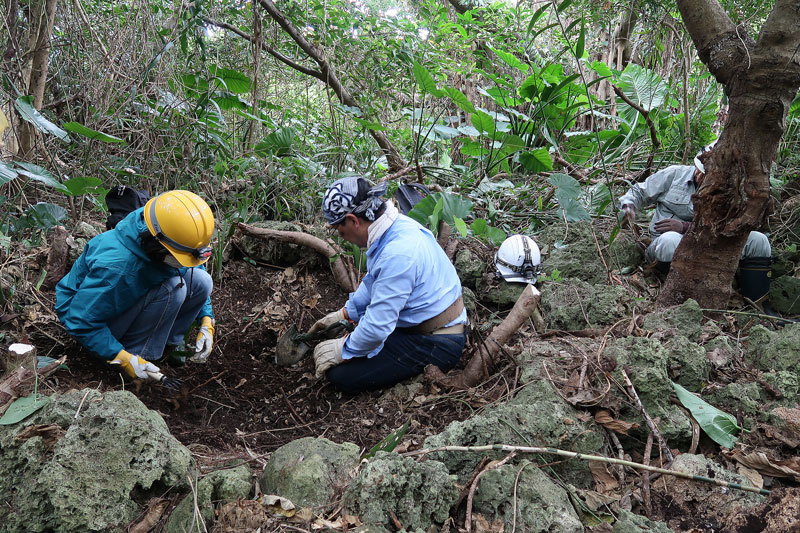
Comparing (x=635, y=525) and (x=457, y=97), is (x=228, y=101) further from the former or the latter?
(x=635, y=525)

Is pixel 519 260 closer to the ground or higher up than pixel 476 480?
higher up

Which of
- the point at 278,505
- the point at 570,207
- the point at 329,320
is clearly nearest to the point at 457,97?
the point at 570,207

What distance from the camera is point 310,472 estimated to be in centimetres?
177

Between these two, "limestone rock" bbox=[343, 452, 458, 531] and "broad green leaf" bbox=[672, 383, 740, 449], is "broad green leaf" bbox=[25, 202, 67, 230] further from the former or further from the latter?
"broad green leaf" bbox=[672, 383, 740, 449]

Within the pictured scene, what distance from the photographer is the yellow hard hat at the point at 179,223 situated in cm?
256

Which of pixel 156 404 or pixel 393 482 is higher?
pixel 393 482

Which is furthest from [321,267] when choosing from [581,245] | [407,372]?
[581,245]

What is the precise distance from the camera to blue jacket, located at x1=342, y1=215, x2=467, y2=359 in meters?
2.73

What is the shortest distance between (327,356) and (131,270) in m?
1.13

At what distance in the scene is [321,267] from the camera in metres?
4.17

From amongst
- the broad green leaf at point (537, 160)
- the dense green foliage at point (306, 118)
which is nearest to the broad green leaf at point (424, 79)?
the dense green foliage at point (306, 118)

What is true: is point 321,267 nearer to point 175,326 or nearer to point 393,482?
point 175,326

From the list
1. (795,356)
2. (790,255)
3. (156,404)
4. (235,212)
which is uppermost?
(790,255)

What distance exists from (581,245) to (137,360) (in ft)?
10.0
